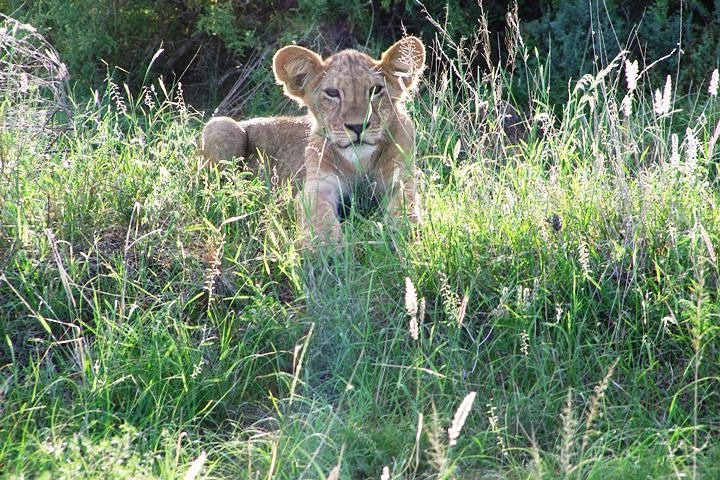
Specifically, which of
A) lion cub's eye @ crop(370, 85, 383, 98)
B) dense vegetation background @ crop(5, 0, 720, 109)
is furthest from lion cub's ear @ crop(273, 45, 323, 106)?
dense vegetation background @ crop(5, 0, 720, 109)

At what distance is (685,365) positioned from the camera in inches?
167

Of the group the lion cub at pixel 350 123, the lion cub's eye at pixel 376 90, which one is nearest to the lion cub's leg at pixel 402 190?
the lion cub at pixel 350 123

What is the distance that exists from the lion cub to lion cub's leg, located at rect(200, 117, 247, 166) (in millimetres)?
576

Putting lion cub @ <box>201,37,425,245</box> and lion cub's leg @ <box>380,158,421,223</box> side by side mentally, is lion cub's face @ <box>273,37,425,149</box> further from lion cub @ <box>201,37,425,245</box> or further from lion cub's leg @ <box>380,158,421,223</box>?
lion cub's leg @ <box>380,158,421,223</box>

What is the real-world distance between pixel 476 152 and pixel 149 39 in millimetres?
4200

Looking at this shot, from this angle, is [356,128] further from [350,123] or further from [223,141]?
[223,141]

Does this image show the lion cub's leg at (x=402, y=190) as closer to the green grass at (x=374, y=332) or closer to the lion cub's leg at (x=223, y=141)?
the green grass at (x=374, y=332)

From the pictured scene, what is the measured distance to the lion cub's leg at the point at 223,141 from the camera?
659 cm

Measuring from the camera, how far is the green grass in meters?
3.84

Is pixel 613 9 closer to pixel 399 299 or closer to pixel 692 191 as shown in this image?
pixel 692 191

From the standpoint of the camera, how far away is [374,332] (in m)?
4.52

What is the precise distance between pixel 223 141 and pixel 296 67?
0.91 metres

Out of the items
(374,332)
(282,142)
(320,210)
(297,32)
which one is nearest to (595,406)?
(374,332)

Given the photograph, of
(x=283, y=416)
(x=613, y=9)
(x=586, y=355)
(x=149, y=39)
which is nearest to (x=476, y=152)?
(x=586, y=355)
